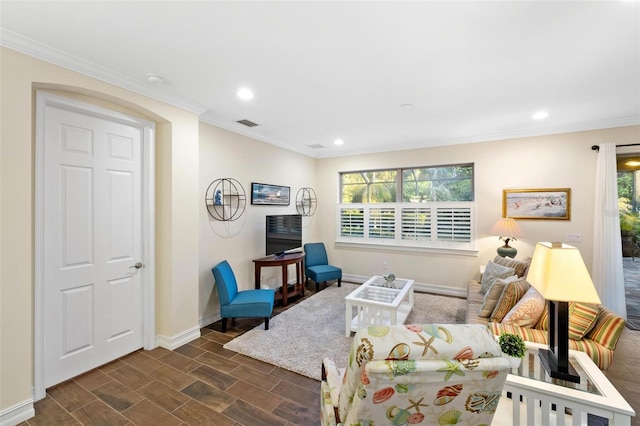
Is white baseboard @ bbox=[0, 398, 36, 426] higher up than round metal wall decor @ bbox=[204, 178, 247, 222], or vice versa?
round metal wall decor @ bbox=[204, 178, 247, 222]

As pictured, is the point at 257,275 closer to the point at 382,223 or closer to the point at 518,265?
the point at 382,223

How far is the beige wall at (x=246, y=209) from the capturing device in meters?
3.50

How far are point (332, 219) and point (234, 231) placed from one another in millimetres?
2384

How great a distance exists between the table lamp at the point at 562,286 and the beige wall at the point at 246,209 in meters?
3.37

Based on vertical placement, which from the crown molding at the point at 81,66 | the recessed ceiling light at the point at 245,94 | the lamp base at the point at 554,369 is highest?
the recessed ceiling light at the point at 245,94

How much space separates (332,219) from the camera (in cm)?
576

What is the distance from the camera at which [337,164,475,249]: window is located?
15.2 ft

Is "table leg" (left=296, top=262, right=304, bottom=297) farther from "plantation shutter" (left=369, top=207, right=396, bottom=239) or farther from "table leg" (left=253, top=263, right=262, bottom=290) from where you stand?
"plantation shutter" (left=369, top=207, right=396, bottom=239)

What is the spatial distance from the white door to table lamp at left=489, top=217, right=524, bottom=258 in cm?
467

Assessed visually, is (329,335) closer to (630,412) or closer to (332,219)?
→ (630,412)

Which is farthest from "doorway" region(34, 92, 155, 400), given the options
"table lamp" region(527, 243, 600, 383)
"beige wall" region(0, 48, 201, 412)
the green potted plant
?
"table lamp" region(527, 243, 600, 383)

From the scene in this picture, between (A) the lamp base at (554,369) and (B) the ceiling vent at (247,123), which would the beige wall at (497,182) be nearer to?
(B) the ceiling vent at (247,123)

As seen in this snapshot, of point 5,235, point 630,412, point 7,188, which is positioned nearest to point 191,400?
point 5,235

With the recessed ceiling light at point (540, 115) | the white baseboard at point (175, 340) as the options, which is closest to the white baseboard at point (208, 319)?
the white baseboard at point (175, 340)
